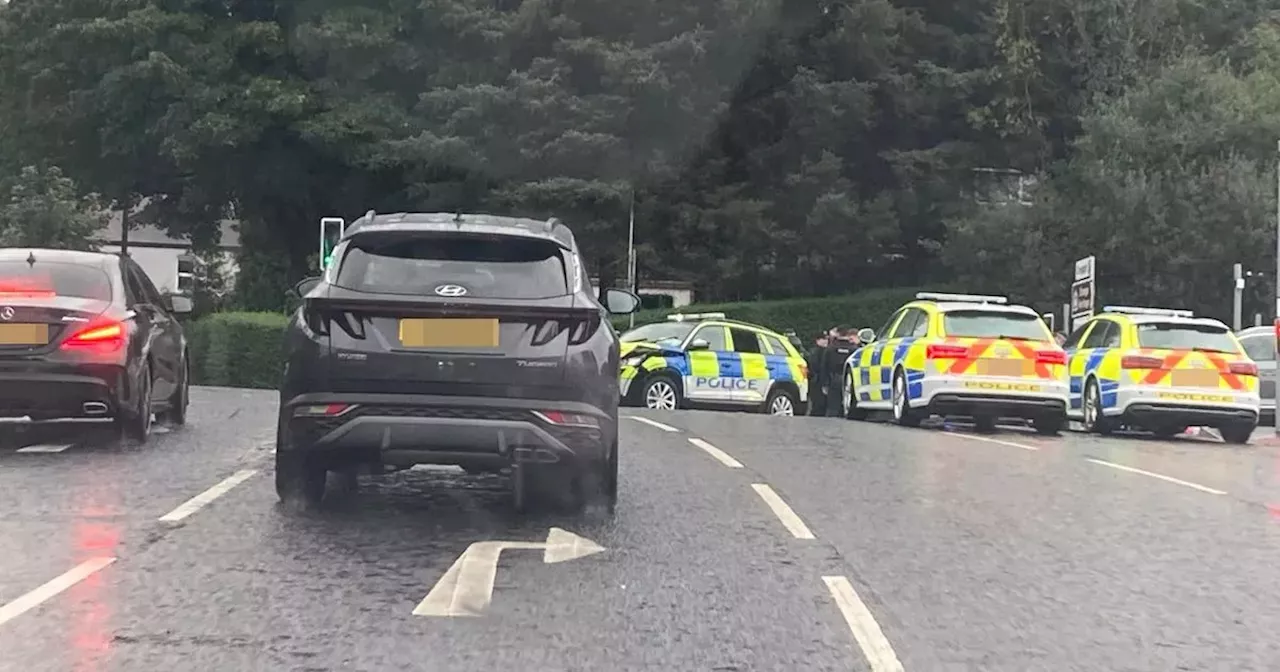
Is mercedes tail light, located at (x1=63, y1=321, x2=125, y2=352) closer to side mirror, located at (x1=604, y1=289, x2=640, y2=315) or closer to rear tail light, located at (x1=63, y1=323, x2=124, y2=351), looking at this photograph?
rear tail light, located at (x1=63, y1=323, x2=124, y2=351)

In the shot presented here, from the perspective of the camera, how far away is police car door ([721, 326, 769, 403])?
865 inches

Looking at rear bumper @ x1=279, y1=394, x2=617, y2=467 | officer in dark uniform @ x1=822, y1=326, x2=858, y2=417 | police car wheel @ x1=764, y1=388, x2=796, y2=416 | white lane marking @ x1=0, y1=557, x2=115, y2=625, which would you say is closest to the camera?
white lane marking @ x1=0, y1=557, x2=115, y2=625

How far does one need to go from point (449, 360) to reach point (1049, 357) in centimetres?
1125

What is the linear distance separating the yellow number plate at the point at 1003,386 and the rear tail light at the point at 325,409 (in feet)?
35.7

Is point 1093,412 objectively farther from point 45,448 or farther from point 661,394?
point 45,448

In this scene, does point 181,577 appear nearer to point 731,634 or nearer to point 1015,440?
point 731,634

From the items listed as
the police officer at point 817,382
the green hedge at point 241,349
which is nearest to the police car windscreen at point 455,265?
the police officer at point 817,382

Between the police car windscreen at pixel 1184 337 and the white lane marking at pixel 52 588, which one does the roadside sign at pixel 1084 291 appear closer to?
the police car windscreen at pixel 1184 337

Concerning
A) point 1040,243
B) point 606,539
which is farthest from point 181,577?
point 1040,243

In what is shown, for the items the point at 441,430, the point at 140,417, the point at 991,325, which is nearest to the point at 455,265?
the point at 441,430

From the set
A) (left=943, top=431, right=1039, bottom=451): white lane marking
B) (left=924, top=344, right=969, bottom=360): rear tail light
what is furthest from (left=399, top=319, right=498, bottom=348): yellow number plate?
(left=924, top=344, right=969, bottom=360): rear tail light

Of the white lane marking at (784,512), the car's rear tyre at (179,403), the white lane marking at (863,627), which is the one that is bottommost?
the white lane marking at (863,627)

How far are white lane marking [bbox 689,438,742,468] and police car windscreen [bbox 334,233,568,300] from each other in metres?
4.17

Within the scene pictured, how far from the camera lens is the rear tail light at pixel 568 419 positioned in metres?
7.68
